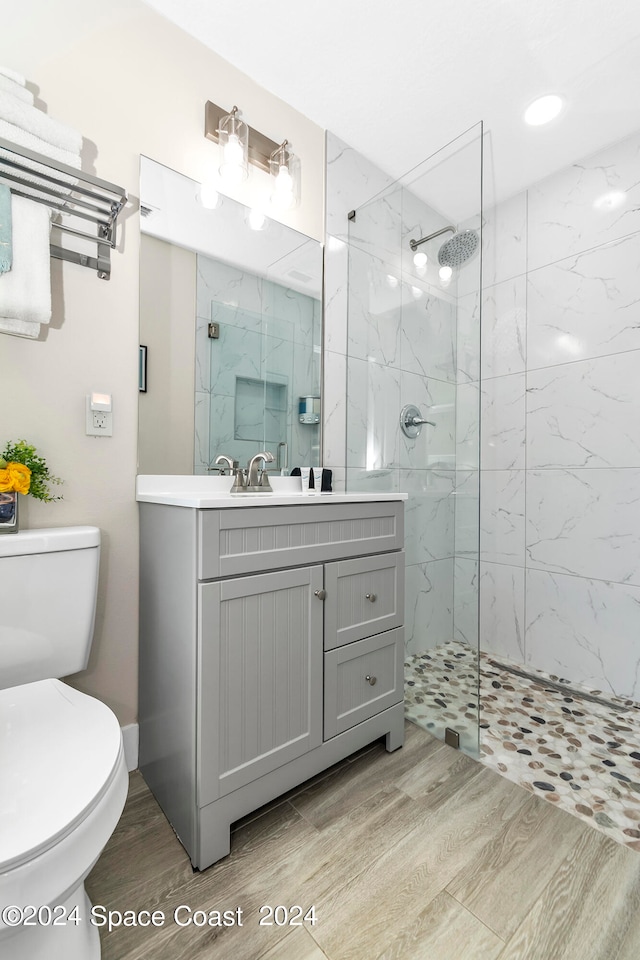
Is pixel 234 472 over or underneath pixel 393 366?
underneath

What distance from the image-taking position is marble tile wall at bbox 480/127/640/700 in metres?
2.00

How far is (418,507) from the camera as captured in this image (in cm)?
186

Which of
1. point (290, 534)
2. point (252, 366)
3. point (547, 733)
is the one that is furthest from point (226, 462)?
point (547, 733)

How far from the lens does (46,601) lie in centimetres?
111

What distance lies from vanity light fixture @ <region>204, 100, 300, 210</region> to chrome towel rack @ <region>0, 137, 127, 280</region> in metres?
0.50

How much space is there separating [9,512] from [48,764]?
621 millimetres

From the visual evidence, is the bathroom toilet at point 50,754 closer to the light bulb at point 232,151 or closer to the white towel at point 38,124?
the white towel at point 38,124

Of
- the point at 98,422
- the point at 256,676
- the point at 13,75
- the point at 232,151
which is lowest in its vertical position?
→ the point at 256,676

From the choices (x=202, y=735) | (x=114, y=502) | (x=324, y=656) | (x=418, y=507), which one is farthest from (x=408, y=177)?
(x=202, y=735)

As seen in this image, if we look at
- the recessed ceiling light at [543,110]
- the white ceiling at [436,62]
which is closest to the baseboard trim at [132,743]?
the white ceiling at [436,62]

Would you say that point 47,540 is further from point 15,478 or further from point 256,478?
point 256,478

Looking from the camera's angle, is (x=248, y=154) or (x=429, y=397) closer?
(x=248, y=154)

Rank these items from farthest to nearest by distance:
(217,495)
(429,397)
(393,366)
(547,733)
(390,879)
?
(393,366)
(429,397)
(547,733)
(217,495)
(390,879)

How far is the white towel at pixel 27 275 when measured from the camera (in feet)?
3.77
